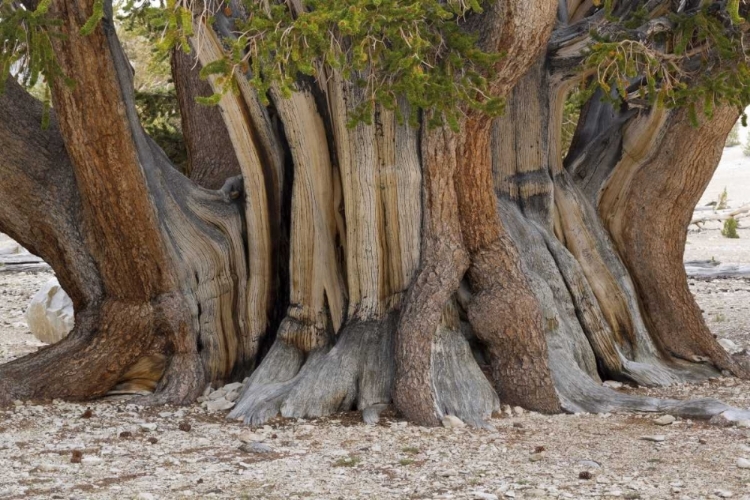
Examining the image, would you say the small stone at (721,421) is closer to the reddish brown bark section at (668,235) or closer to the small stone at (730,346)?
the reddish brown bark section at (668,235)

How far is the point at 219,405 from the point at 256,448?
4.09ft

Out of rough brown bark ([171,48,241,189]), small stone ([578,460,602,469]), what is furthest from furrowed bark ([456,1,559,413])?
rough brown bark ([171,48,241,189])

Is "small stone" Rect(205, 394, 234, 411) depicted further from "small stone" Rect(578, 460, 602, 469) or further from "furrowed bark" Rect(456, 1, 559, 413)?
"small stone" Rect(578, 460, 602, 469)

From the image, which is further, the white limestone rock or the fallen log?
the fallen log

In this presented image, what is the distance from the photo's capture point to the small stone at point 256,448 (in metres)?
5.05

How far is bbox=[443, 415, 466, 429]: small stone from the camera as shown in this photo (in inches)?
219

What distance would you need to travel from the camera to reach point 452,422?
558cm

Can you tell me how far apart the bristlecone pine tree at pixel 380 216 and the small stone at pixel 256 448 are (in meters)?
A: 0.66

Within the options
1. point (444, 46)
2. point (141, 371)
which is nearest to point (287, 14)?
point (444, 46)

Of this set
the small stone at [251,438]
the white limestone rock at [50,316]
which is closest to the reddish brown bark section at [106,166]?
the small stone at [251,438]

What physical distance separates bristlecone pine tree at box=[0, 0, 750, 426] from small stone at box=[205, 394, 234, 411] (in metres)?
0.17

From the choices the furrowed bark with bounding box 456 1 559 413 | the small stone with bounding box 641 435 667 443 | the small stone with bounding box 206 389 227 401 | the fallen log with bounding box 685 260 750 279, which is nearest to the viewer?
the small stone with bounding box 641 435 667 443

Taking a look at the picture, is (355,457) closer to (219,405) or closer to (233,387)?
(219,405)

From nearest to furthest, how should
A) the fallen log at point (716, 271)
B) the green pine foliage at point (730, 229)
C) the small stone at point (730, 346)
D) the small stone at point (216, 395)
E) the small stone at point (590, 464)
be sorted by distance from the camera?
the small stone at point (590, 464) → the small stone at point (216, 395) → the small stone at point (730, 346) → the fallen log at point (716, 271) → the green pine foliage at point (730, 229)
